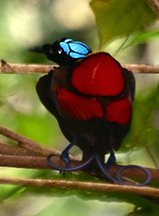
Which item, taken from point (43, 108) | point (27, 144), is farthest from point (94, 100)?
point (43, 108)

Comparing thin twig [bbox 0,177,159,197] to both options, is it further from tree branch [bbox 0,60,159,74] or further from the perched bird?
tree branch [bbox 0,60,159,74]

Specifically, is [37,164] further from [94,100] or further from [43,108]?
[43,108]

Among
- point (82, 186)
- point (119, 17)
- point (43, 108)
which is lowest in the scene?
point (43, 108)

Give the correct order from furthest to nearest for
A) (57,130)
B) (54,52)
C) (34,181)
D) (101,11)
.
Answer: (57,130), (101,11), (54,52), (34,181)

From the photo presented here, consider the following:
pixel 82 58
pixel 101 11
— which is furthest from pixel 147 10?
pixel 82 58

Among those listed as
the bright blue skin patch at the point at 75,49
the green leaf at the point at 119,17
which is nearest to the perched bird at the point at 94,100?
the bright blue skin patch at the point at 75,49

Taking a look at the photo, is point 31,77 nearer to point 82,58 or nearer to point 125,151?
point 125,151

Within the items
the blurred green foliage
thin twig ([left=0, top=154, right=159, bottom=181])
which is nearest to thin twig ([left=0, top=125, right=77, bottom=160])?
the blurred green foliage
